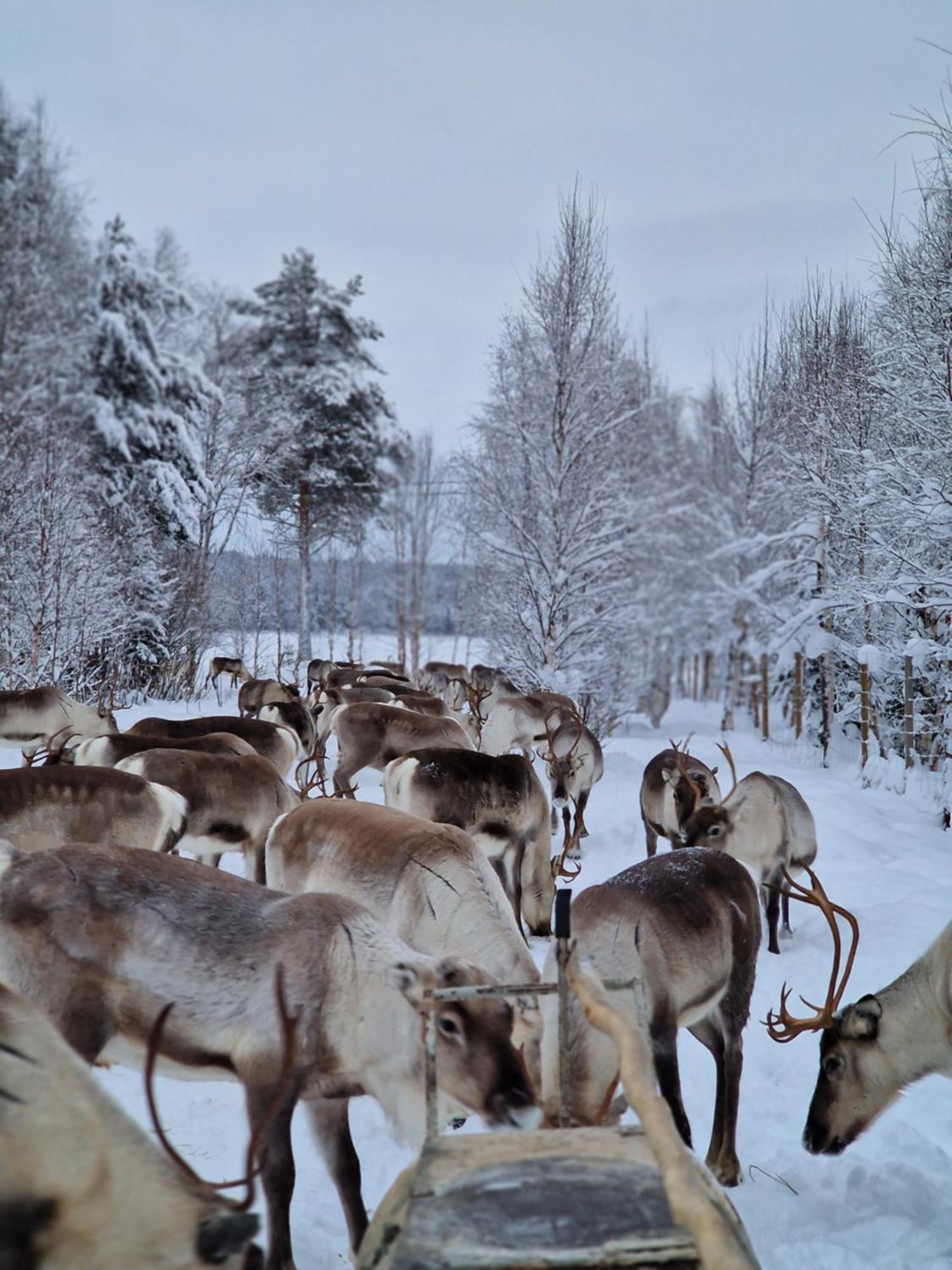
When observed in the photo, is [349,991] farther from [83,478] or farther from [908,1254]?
[83,478]

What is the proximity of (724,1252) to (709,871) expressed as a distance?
3.04 m

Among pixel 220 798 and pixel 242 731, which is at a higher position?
pixel 242 731

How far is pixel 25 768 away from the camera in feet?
18.3

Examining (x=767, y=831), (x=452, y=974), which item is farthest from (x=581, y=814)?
(x=452, y=974)

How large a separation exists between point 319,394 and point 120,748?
58.9 feet

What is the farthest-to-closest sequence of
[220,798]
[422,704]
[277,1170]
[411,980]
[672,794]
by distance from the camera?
1. [422,704]
2. [672,794]
3. [220,798]
4. [277,1170]
5. [411,980]

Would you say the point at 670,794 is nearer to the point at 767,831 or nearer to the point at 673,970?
the point at 767,831

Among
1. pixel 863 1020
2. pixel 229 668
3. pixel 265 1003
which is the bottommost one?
pixel 863 1020

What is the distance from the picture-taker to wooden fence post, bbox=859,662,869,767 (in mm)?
14133

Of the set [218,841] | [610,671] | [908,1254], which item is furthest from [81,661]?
[908,1254]

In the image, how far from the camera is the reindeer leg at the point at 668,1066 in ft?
11.6

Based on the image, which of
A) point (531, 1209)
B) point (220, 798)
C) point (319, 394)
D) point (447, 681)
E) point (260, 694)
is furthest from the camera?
point (319, 394)

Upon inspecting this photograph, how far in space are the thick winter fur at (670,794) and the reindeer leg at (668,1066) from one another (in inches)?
142

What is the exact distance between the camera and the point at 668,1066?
3539 millimetres
